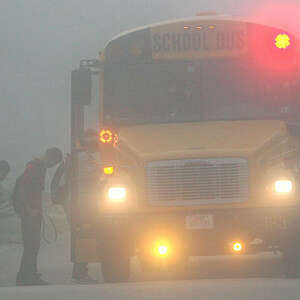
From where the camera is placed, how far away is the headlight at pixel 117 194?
9148 millimetres

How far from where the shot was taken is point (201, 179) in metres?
9.00

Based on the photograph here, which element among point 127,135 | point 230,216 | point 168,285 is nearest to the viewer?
point 168,285

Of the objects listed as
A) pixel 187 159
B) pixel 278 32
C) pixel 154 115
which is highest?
pixel 278 32

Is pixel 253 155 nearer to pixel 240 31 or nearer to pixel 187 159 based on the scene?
pixel 187 159

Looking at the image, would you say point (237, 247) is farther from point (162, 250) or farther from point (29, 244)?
point (29, 244)

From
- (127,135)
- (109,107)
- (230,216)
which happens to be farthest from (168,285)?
(109,107)

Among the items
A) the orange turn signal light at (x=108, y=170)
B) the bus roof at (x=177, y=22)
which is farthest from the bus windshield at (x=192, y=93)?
the orange turn signal light at (x=108, y=170)

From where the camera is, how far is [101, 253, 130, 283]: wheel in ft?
30.7

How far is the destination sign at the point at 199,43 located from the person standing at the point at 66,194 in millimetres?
1838

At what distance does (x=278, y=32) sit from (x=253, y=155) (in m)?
1.97

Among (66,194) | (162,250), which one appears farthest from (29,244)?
(162,250)

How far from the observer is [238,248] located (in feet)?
30.2

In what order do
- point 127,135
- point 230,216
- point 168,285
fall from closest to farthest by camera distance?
1. point 168,285
2. point 230,216
3. point 127,135

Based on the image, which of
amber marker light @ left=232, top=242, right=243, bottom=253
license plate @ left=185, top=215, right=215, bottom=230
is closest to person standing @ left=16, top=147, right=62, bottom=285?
license plate @ left=185, top=215, right=215, bottom=230
